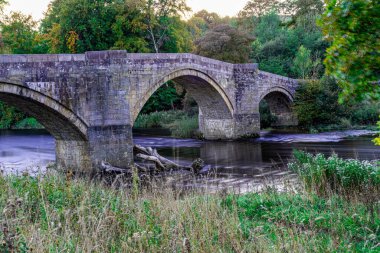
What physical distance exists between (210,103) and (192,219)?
58.4 feet

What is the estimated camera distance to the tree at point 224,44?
28.5 metres

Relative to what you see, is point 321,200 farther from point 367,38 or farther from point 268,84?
point 268,84

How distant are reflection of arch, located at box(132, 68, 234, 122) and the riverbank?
11.0 metres

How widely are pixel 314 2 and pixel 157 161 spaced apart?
3583cm

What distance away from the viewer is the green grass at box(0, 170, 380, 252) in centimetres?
391

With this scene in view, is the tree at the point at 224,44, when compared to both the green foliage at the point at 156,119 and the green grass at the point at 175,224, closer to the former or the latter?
the green foliage at the point at 156,119

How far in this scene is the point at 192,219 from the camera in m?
5.00

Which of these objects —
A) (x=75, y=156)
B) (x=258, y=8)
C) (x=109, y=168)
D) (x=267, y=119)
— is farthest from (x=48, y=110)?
(x=258, y=8)

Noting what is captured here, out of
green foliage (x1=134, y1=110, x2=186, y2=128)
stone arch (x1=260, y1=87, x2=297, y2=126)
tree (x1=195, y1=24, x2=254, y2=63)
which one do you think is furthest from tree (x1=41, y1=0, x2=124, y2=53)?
stone arch (x1=260, y1=87, x2=297, y2=126)

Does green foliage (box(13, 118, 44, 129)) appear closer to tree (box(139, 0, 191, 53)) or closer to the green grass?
tree (box(139, 0, 191, 53))

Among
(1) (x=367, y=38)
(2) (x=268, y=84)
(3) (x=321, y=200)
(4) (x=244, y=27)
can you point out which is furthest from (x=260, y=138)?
(4) (x=244, y=27)

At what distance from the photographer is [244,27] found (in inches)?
1986

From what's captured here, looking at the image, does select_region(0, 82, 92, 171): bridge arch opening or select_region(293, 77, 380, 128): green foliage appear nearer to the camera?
select_region(0, 82, 92, 171): bridge arch opening

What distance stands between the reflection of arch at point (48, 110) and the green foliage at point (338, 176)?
773 centimetres
